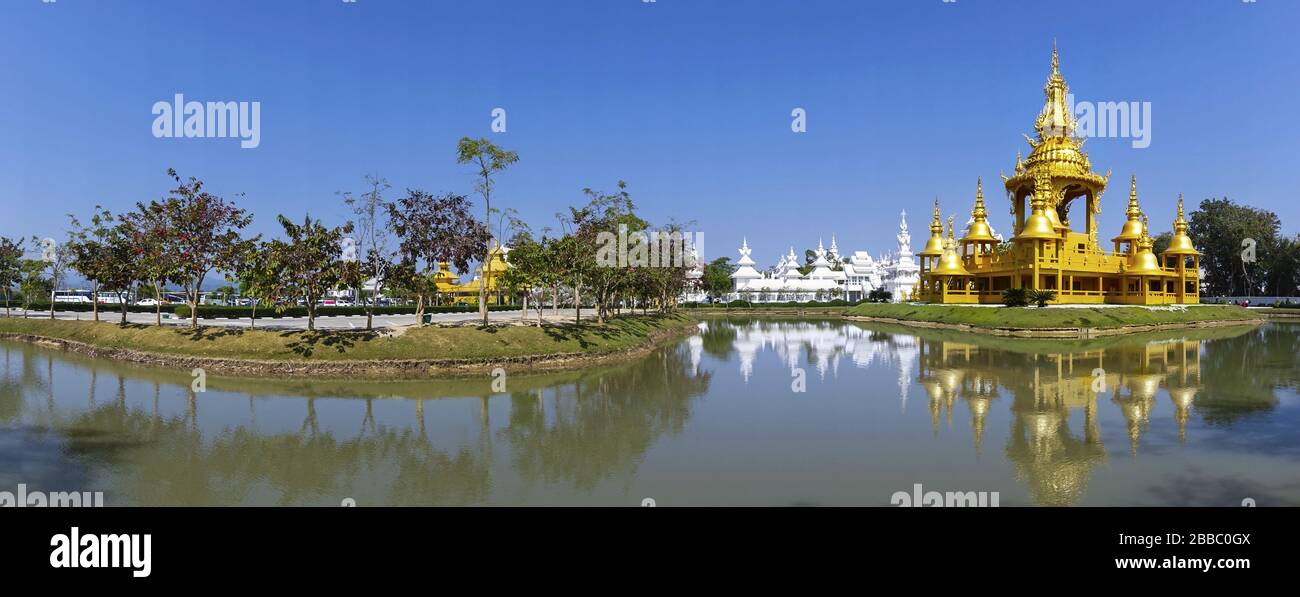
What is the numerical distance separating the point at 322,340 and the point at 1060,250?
5133 cm

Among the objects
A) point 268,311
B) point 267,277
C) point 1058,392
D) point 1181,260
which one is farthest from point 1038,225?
point 268,311

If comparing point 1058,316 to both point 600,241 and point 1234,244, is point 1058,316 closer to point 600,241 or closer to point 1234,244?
point 600,241

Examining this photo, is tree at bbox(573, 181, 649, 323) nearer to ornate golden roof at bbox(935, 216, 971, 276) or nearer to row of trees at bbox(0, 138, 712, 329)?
row of trees at bbox(0, 138, 712, 329)

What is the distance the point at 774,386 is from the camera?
20.0 m

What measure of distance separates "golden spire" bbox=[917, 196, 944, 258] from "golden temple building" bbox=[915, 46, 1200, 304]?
0.11m

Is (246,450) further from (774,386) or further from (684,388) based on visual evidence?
(774,386)

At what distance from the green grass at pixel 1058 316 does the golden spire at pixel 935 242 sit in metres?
5.81

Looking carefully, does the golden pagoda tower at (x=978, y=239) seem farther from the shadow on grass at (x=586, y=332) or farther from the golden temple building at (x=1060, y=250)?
the shadow on grass at (x=586, y=332)

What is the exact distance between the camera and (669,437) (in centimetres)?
1298

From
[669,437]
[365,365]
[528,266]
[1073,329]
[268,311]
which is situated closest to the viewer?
[669,437]

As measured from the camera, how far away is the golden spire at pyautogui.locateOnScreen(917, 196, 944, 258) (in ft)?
195

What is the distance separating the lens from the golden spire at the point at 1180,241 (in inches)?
2176
